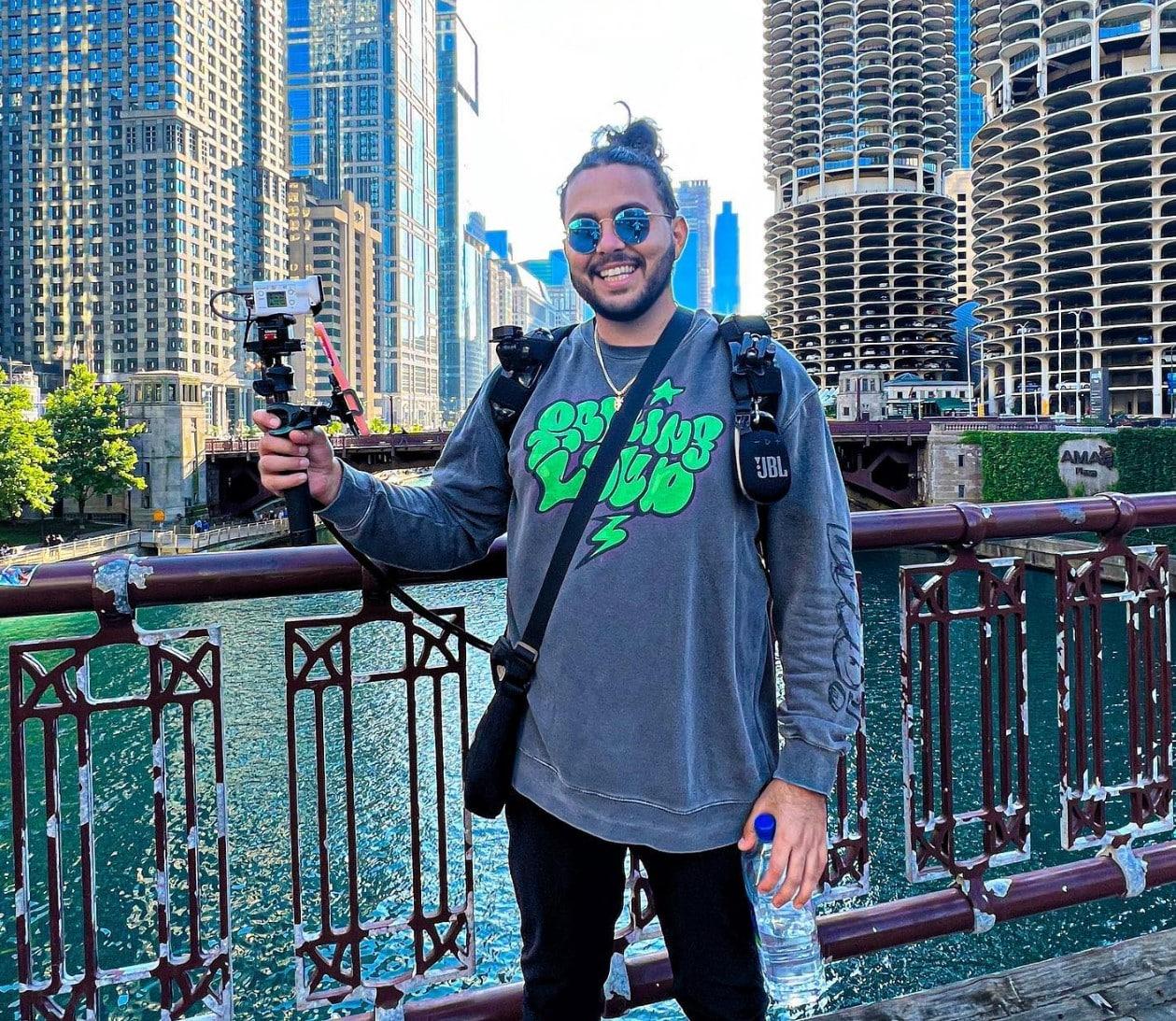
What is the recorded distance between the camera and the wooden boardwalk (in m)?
3.02

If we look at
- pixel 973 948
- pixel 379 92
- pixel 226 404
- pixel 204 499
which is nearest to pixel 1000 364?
pixel 204 499

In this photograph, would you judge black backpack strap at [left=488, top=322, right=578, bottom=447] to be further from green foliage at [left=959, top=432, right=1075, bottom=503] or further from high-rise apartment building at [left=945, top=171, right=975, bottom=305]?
high-rise apartment building at [left=945, top=171, right=975, bottom=305]

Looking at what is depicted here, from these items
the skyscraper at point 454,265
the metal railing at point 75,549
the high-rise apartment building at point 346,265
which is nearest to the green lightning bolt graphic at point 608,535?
the metal railing at point 75,549

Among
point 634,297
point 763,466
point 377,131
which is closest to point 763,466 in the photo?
point 763,466

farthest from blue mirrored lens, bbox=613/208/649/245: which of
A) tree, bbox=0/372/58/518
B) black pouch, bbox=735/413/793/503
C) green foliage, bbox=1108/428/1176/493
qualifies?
tree, bbox=0/372/58/518

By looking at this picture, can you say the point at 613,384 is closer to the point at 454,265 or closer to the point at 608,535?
the point at 608,535

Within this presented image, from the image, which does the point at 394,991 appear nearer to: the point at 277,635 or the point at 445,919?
the point at 445,919

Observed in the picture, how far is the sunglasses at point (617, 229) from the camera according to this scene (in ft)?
7.60

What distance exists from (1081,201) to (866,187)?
36844 millimetres

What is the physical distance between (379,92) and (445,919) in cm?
17162

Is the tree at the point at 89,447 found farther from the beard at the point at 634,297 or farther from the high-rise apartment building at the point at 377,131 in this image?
the high-rise apartment building at the point at 377,131

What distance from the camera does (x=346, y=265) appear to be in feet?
426

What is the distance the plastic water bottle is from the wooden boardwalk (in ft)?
2.62

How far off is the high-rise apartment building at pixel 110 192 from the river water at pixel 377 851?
83.4 metres
